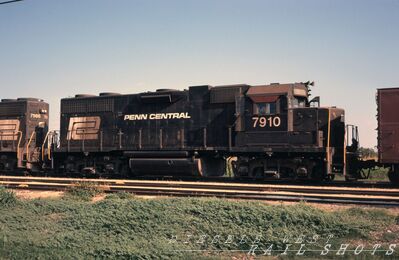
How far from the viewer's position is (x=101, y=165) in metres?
19.1

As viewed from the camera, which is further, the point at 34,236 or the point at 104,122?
the point at 104,122

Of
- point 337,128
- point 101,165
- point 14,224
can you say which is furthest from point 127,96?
point 14,224

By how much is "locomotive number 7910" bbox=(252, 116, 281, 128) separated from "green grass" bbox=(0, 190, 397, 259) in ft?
19.6

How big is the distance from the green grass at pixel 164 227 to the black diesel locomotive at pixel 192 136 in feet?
18.3

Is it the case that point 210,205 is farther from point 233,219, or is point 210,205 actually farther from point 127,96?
point 127,96

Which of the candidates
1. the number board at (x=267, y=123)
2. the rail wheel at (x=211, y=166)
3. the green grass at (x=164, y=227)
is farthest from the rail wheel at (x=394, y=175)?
the rail wheel at (x=211, y=166)

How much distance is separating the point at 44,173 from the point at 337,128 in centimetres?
1388

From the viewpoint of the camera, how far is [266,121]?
1580cm

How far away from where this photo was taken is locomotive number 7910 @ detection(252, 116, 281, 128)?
15627 mm

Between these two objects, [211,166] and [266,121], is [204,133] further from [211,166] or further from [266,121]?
[266,121]

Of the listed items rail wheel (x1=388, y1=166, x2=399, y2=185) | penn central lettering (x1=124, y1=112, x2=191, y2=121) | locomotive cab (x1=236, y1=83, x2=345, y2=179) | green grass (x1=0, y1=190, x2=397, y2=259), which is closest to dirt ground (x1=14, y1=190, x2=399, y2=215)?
green grass (x1=0, y1=190, x2=397, y2=259)

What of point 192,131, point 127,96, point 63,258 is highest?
point 127,96

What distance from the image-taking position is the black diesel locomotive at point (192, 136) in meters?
15.2

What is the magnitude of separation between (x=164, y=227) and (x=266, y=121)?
8.11 meters
